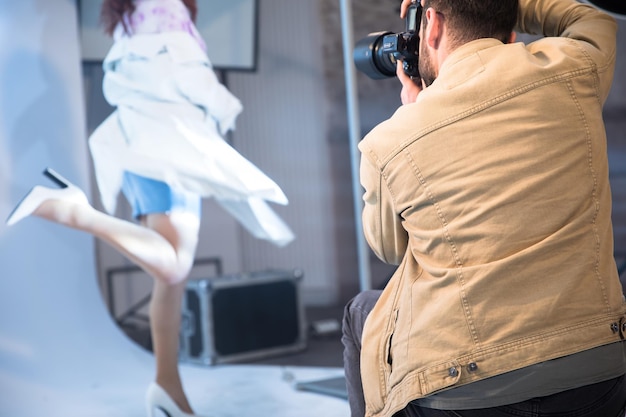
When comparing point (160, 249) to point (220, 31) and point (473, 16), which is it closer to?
point (220, 31)

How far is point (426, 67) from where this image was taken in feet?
3.76

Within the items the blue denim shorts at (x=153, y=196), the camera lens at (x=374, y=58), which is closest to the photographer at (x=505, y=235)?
the camera lens at (x=374, y=58)

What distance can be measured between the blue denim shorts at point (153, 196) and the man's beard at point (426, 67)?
1080 millimetres

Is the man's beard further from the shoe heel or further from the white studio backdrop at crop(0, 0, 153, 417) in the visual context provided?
the white studio backdrop at crop(0, 0, 153, 417)

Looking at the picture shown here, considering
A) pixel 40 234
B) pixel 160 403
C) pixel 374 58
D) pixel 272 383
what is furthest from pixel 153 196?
pixel 374 58

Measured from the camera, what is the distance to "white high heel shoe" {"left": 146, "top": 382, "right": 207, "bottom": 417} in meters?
2.08

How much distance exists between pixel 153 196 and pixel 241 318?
107 cm

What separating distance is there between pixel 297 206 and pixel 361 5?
1009 mm

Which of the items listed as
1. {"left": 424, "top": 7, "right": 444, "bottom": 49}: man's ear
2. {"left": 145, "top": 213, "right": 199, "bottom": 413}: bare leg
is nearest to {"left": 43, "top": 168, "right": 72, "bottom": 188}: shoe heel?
{"left": 145, "top": 213, "right": 199, "bottom": 413}: bare leg

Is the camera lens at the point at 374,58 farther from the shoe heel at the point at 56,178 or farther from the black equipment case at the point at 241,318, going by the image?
Result: the black equipment case at the point at 241,318

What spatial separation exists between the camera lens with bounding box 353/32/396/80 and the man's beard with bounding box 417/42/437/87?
15 cm

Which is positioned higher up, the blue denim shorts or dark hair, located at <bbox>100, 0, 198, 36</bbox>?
dark hair, located at <bbox>100, 0, 198, 36</bbox>

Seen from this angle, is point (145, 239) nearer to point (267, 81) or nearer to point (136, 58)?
point (136, 58)

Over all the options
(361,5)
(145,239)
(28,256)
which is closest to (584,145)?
(145,239)
